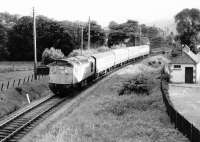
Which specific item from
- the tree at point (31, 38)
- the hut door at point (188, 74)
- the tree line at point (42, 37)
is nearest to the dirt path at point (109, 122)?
the hut door at point (188, 74)

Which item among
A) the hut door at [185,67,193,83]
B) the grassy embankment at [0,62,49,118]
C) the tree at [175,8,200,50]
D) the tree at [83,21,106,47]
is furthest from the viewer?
the tree at [83,21,106,47]

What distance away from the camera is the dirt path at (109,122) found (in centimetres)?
1562

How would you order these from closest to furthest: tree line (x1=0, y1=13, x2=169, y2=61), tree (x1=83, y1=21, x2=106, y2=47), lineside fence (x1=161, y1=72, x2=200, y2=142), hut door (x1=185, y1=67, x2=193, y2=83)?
lineside fence (x1=161, y1=72, x2=200, y2=142) → hut door (x1=185, y1=67, x2=193, y2=83) → tree line (x1=0, y1=13, x2=169, y2=61) → tree (x1=83, y1=21, x2=106, y2=47)

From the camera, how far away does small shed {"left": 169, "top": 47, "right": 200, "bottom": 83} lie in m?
35.1

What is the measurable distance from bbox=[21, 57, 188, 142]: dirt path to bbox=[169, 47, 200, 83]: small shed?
942cm

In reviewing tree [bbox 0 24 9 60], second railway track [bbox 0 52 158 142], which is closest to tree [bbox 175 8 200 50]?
tree [bbox 0 24 9 60]

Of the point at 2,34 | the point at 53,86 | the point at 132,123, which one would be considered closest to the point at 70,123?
the point at 132,123

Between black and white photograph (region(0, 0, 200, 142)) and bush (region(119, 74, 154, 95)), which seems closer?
black and white photograph (region(0, 0, 200, 142))

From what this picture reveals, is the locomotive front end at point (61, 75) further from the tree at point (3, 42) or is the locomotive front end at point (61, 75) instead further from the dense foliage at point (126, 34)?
the dense foliage at point (126, 34)

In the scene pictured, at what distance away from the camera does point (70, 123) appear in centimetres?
1867

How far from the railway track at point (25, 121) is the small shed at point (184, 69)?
15700mm

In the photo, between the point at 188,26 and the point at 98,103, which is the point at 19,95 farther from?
the point at 188,26

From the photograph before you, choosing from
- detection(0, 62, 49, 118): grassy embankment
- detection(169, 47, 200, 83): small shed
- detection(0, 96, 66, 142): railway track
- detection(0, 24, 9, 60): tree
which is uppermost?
detection(0, 24, 9, 60): tree

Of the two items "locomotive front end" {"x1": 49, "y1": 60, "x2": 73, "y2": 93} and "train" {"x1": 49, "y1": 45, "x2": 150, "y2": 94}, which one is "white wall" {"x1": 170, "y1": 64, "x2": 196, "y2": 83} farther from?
"locomotive front end" {"x1": 49, "y1": 60, "x2": 73, "y2": 93}
